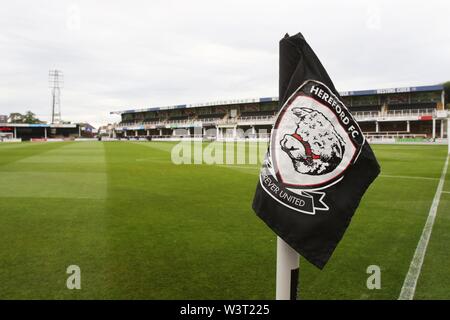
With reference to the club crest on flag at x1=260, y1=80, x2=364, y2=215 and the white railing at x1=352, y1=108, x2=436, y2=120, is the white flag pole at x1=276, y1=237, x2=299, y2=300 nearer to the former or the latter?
the club crest on flag at x1=260, y1=80, x2=364, y2=215

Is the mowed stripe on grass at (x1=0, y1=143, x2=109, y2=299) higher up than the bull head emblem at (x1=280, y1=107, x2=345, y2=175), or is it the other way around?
the bull head emblem at (x1=280, y1=107, x2=345, y2=175)

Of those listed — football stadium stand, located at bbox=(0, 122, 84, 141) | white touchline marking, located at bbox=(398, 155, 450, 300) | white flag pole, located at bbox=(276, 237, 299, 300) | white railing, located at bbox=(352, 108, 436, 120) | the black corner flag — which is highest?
white railing, located at bbox=(352, 108, 436, 120)

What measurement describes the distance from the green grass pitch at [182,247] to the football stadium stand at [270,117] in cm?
3394

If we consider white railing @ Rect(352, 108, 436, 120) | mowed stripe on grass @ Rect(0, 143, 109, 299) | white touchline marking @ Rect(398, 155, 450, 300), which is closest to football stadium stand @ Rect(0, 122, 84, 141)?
white railing @ Rect(352, 108, 436, 120)

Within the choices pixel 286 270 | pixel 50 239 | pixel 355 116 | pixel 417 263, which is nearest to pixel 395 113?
pixel 355 116

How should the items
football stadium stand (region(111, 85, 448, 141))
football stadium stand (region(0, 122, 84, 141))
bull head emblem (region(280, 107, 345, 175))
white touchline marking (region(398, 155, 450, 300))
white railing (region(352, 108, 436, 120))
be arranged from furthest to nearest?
football stadium stand (region(0, 122, 84, 141)) → football stadium stand (region(111, 85, 448, 141)) → white railing (region(352, 108, 436, 120)) → white touchline marking (region(398, 155, 450, 300)) → bull head emblem (region(280, 107, 345, 175))

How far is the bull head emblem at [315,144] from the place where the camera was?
1.95m

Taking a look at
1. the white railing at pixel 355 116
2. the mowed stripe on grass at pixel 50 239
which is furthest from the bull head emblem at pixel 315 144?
the white railing at pixel 355 116

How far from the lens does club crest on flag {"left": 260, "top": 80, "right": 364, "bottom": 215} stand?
1.95m

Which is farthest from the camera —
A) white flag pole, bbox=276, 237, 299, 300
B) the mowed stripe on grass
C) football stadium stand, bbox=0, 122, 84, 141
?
football stadium stand, bbox=0, 122, 84, 141

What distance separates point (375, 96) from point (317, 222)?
6720 cm

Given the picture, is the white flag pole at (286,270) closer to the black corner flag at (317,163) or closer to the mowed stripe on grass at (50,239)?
the black corner flag at (317,163)

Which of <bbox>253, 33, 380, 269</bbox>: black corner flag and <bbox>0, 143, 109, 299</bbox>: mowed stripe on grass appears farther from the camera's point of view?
<bbox>0, 143, 109, 299</bbox>: mowed stripe on grass

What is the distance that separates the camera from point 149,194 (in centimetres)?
915
